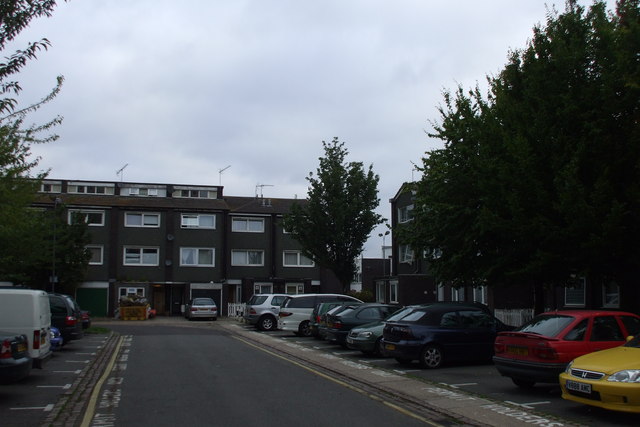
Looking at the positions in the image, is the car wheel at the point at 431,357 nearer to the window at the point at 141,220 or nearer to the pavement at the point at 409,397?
the pavement at the point at 409,397

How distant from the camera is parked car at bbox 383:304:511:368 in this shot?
600 inches

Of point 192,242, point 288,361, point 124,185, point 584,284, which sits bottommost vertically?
point 288,361

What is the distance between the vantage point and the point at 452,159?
20141 millimetres

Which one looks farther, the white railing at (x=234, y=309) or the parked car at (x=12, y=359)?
the white railing at (x=234, y=309)

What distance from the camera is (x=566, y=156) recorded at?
15.6 metres

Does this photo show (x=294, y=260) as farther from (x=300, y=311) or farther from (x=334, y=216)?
(x=300, y=311)

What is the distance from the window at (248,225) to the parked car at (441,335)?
3463 cm

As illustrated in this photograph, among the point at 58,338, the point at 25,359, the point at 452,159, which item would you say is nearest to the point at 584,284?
the point at 452,159

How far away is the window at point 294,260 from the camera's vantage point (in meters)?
50.4

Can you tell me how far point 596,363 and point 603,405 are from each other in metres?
0.72

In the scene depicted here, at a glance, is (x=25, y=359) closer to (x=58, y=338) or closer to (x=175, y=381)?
(x=175, y=381)

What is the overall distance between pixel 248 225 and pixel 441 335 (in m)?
35.9

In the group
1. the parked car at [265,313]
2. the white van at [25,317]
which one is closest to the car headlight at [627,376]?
the white van at [25,317]

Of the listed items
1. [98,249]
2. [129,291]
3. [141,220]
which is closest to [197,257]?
[141,220]
